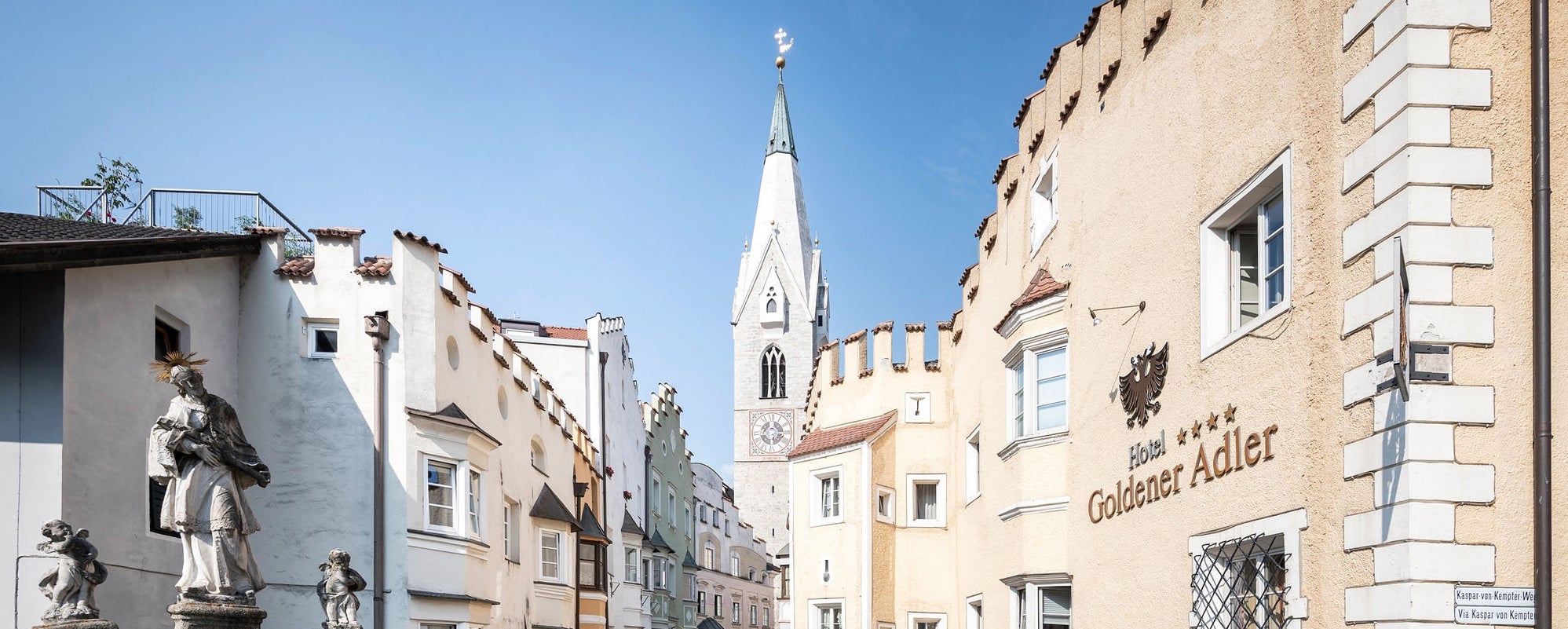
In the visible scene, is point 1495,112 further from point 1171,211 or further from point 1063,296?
point 1063,296

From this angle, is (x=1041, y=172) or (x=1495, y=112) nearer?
(x=1495, y=112)

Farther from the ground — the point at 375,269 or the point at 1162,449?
the point at 375,269

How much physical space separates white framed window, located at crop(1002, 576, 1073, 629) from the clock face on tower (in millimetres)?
85324

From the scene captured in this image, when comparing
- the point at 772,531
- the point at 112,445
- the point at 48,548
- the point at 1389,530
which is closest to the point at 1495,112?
the point at 1389,530

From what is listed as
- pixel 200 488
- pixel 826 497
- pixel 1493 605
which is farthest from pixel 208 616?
pixel 826 497

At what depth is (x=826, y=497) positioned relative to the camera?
2664 centimetres

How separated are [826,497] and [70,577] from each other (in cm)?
1605

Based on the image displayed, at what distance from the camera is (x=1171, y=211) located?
12414 mm

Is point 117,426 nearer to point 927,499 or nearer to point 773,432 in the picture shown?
point 927,499

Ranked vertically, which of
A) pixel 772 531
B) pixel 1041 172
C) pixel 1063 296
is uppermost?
pixel 1041 172

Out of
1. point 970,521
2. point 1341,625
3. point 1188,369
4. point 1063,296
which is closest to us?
point 1341,625

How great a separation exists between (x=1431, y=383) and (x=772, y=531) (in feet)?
302

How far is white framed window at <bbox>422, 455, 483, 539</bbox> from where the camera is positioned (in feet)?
73.8

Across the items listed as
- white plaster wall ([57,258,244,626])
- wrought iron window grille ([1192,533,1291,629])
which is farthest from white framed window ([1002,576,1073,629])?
white plaster wall ([57,258,244,626])
